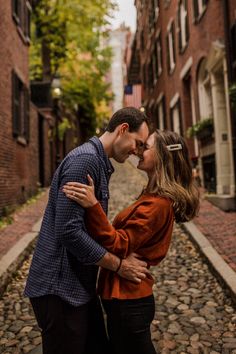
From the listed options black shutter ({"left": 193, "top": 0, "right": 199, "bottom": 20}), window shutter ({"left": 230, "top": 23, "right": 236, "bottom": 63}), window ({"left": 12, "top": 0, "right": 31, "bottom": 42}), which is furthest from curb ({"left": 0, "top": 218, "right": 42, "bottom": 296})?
black shutter ({"left": 193, "top": 0, "right": 199, "bottom": 20})

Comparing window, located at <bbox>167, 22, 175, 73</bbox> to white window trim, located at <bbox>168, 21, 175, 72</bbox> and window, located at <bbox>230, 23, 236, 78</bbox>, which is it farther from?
window, located at <bbox>230, 23, 236, 78</bbox>

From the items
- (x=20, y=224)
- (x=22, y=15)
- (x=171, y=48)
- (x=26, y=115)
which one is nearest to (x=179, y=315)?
(x=20, y=224)

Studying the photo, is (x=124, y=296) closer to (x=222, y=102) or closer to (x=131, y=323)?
(x=131, y=323)

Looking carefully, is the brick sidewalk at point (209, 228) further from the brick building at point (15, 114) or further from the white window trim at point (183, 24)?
the white window trim at point (183, 24)

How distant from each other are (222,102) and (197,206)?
29.4 ft

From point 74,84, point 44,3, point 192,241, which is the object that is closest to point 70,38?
point 44,3

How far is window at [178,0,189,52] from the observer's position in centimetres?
1437

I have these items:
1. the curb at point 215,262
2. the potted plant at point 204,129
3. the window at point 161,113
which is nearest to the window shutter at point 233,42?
the potted plant at point 204,129

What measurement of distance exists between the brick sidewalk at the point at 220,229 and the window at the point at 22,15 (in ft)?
23.8

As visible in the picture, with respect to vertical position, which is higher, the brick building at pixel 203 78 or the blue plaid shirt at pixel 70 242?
the brick building at pixel 203 78

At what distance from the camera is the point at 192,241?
677 cm

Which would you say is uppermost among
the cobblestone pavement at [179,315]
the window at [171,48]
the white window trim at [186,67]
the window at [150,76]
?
the window at [150,76]

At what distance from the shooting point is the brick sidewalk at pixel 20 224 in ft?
21.8

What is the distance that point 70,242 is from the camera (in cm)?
180
